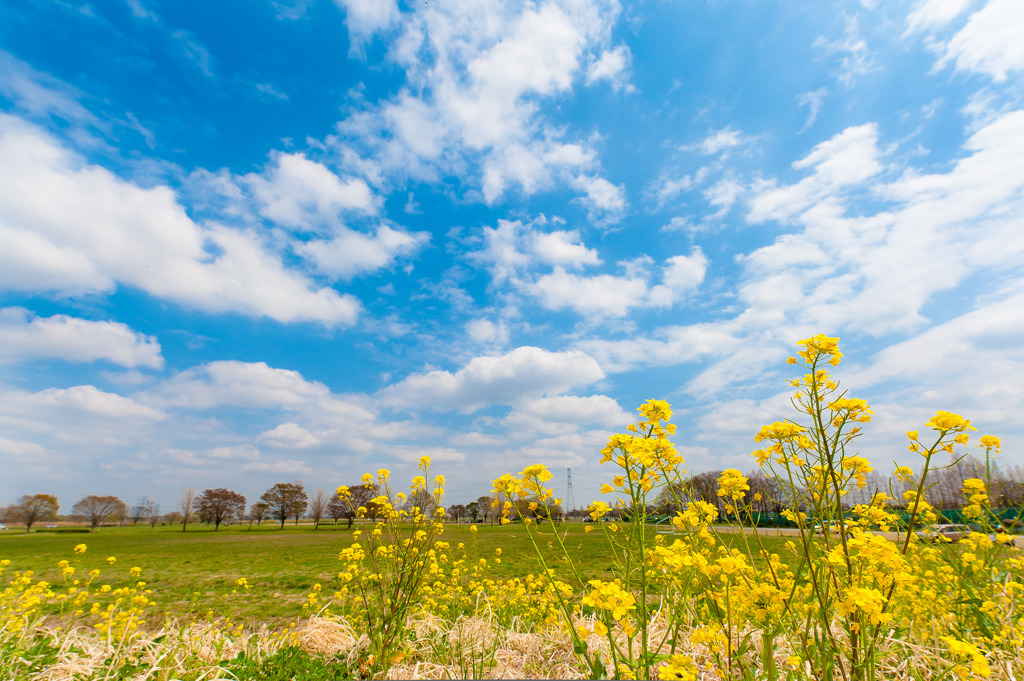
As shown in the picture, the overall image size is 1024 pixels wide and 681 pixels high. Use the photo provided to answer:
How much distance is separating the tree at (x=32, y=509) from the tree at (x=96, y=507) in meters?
2.86

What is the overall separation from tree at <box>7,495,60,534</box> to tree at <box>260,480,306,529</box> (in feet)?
110

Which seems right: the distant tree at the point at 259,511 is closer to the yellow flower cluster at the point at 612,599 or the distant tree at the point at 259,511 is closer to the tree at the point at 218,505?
the tree at the point at 218,505

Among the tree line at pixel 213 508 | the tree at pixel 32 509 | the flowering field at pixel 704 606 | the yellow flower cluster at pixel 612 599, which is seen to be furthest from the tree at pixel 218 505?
the yellow flower cluster at pixel 612 599

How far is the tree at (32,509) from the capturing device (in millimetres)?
60906

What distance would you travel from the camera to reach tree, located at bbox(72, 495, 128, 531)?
205 ft

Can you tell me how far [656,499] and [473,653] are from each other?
6.22 ft

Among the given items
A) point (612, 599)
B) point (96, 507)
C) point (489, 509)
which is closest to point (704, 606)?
point (612, 599)

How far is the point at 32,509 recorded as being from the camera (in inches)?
2402

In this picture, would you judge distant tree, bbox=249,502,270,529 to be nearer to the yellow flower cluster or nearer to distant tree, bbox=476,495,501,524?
distant tree, bbox=476,495,501,524

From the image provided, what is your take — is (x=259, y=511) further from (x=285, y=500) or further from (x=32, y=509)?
(x=32, y=509)

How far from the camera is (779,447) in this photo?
2.21m

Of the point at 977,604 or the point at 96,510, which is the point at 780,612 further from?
the point at 96,510

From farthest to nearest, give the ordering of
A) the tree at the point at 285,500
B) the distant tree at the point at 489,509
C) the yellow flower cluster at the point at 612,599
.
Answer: the tree at the point at 285,500 → the distant tree at the point at 489,509 → the yellow flower cluster at the point at 612,599

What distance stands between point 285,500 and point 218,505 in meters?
12.0
